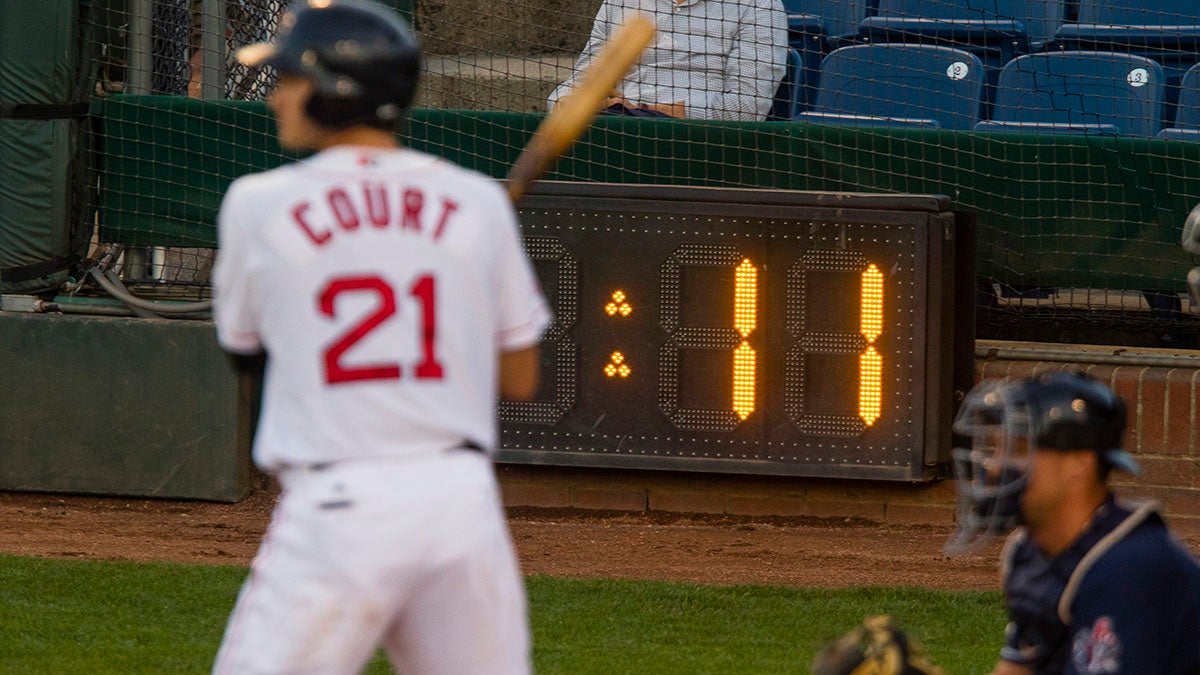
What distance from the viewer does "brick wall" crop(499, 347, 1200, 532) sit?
673cm

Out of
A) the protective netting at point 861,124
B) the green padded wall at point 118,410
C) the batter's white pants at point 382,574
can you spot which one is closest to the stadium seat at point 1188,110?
the protective netting at point 861,124

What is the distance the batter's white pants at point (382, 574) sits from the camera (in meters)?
2.64

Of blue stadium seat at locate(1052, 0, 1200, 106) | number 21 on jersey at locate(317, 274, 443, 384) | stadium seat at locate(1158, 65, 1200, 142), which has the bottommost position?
number 21 on jersey at locate(317, 274, 443, 384)

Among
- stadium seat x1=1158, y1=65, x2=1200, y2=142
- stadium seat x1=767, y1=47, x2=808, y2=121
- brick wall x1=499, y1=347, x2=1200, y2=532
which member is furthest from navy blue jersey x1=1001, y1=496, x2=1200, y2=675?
stadium seat x1=767, y1=47, x2=808, y2=121

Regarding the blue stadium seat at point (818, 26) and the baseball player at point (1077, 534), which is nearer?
the baseball player at point (1077, 534)

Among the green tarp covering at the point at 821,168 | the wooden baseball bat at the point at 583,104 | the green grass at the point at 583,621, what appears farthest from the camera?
the green tarp covering at the point at 821,168

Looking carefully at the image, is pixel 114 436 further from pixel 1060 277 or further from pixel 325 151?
pixel 325 151

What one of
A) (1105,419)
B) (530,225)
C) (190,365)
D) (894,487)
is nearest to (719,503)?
(894,487)

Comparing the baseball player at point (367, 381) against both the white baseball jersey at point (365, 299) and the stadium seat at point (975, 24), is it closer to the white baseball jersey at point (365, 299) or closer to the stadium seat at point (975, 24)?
the white baseball jersey at point (365, 299)

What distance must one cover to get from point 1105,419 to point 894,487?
415 cm

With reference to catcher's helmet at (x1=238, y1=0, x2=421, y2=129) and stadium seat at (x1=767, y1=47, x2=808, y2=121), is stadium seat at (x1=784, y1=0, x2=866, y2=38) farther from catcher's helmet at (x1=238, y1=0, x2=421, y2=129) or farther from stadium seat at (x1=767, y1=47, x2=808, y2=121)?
catcher's helmet at (x1=238, y1=0, x2=421, y2=129)

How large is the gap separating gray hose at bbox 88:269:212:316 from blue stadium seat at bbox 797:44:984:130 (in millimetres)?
2684

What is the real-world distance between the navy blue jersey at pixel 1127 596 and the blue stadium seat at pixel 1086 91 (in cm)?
469

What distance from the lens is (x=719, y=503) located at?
7113 millimetres
